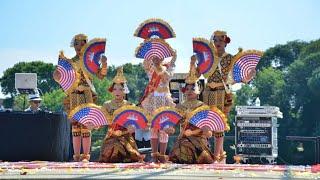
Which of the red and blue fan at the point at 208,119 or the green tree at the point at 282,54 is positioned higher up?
the green tree at the point at 282,54

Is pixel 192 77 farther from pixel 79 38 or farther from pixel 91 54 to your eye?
pixel 79 38

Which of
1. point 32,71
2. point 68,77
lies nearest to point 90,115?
point 68,77

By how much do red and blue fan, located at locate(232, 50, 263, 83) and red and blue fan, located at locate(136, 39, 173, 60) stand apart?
0.86 m

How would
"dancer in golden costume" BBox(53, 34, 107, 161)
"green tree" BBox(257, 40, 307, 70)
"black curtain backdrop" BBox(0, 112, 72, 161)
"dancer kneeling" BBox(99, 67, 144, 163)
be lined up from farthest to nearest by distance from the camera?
"green tree" BBox(257, 40, 307, 70)
"black curtain backdrop" BBox(0, 112, 72, 161)
"dancer in golden costume" BBox(53, 34, 107, 161)
"dancer kneeling" BBox(99, 67, 144, 163)

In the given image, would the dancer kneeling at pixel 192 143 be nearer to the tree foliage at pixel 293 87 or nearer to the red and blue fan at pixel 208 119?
the red and blue fan at pixel 208 119

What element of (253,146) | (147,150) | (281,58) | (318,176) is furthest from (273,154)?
(281,58)

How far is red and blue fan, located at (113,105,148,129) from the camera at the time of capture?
25.8ft

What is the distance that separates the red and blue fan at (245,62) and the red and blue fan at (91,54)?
1.76m

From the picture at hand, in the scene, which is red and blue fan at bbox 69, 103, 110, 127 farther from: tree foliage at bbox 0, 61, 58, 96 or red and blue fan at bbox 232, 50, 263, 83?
tree foliage at bbox 0, 61, 58, 96

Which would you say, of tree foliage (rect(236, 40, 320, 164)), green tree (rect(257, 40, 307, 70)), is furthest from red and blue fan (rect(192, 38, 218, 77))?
green tree (rect(257, 40, 307, 70))

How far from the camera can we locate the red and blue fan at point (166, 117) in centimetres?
779

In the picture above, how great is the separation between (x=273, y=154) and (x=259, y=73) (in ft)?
78.5

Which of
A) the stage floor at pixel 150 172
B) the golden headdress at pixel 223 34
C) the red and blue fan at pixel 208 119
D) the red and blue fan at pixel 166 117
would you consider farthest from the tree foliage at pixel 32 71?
the stage floor at pixel 150 172

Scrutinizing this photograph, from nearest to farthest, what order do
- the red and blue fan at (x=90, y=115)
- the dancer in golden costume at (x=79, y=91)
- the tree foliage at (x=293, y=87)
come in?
the red and blue fan at (x=90, y=115) < the dancer in golden costume at (x=79, y=91) < the tree foliage at (x=293, y=87)
